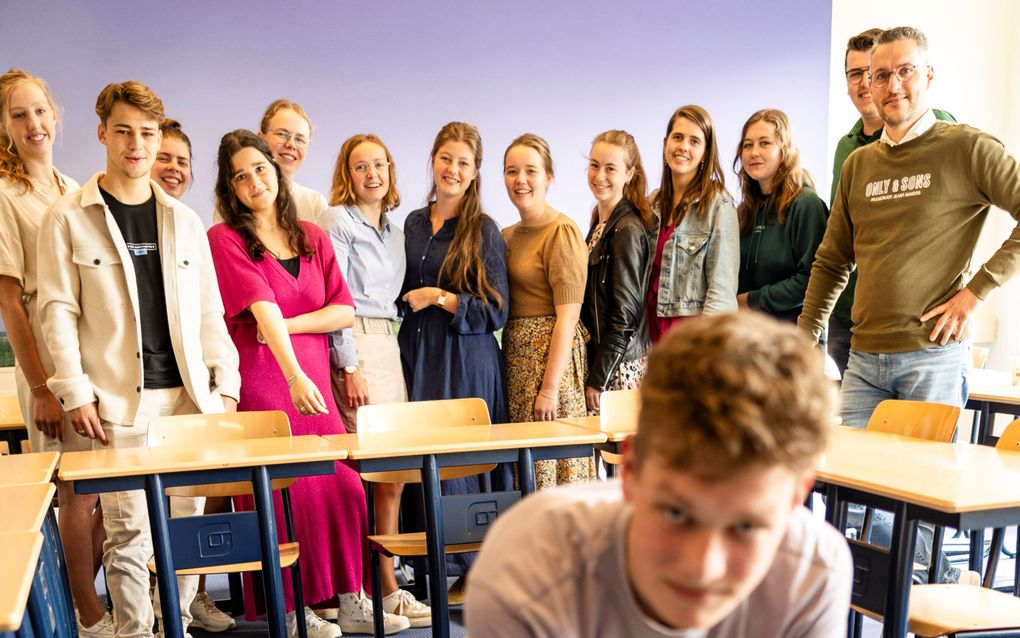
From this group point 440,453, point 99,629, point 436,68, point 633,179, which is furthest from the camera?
point 436,68

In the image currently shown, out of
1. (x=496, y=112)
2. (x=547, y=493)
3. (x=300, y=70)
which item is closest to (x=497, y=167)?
(x=496, y=112)

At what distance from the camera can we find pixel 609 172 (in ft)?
12.1

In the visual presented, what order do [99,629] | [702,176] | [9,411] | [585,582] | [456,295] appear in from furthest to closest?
[9,411], [702,176], [456,295], [99,629], [585,582]

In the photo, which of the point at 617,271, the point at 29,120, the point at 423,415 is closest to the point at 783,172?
the point at 617,271

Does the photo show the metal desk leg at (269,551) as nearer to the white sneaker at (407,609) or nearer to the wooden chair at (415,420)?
the wooden chair at (415,420)

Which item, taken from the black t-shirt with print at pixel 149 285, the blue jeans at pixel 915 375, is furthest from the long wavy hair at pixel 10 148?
the blue jeans at pixel 915 375

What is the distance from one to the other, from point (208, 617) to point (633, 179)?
2.33 meters

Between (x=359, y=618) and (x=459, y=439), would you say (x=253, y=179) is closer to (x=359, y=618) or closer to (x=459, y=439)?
(x=459, y=439)

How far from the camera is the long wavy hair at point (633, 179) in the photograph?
3668mm

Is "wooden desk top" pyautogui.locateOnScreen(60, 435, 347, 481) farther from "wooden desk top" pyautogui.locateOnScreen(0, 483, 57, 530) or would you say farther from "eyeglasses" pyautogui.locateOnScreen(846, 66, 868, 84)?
"eyeglasses" pyautogui.locateOnScreen(846, 66, 868, 84)

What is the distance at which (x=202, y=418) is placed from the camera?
108 inches

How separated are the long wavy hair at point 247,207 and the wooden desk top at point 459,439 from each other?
0.73 m

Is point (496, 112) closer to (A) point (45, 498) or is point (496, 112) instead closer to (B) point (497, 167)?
(B) point (497, 167)

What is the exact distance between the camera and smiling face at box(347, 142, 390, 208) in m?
3.49
